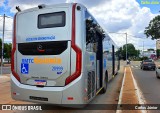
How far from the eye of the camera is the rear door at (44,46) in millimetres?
7383

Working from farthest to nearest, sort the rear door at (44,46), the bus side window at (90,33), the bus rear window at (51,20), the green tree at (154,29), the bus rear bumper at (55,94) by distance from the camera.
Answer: the green tree at (154,29) < the bus side window at (90,33) < the bus rear window at (51,20) < the rear door at (44,46) < the bus rear bumper at (55,94)

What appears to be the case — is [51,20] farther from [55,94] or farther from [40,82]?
[55,94]

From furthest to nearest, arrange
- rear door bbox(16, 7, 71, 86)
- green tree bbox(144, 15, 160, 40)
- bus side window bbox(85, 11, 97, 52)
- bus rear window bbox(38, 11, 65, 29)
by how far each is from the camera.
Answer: green tree bbox(144, 15, 160, 40) → bus side window bbox(85, 11, 97, 52) → bus rear window bbox(38, 11, 65, 29) → rear door bbox(16, 7, 71, 86)

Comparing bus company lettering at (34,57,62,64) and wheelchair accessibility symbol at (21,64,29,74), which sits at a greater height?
bus company lettering at (34,57,62,64)

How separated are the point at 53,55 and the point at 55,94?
3.67ft

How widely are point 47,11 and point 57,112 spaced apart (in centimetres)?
319

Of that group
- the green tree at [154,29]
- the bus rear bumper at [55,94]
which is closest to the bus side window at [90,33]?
the bus rear bumper at [55,94]

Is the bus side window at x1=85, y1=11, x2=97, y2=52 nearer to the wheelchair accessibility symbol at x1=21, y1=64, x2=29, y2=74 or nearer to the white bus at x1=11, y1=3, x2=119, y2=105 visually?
the white bus at x1=11, y1=3, x2=119, y2=105

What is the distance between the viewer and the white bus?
7.23m

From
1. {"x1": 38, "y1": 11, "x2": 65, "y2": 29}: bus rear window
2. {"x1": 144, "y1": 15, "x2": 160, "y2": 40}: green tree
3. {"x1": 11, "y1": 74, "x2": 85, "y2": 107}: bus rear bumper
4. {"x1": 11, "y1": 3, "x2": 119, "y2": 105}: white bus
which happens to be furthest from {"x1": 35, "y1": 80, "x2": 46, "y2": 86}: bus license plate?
{"x1": 144, "y1": 15, "x2": 160, "y2": 40}: green tree

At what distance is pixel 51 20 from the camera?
7.70 meters

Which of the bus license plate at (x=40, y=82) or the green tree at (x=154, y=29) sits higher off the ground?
the green tree at (x=154, y=29)

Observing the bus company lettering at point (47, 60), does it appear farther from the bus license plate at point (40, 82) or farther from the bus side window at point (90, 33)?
the bus side window at point (90, 33)

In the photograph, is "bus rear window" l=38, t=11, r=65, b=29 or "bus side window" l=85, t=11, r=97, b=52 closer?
"bus rear window" l=38, t=11, r=65, b=29
